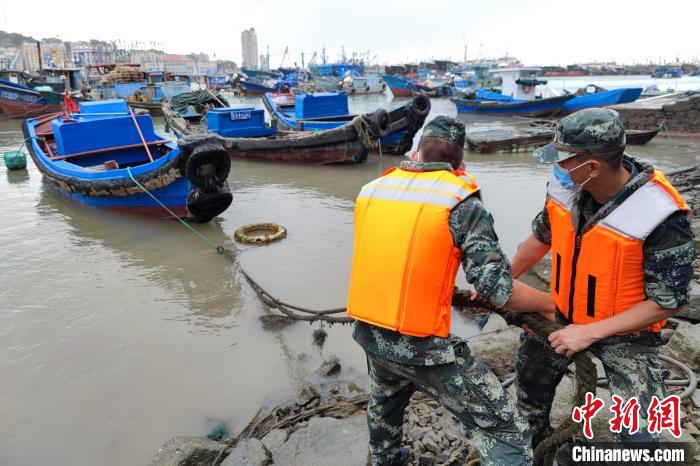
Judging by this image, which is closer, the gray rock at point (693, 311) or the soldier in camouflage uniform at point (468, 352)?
the soldier in camouflage uniform at point (468, 352)

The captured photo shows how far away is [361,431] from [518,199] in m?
8.09

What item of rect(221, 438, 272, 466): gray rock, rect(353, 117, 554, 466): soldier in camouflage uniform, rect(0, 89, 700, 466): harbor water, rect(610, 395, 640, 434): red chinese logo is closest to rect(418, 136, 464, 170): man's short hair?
rect(353, 117, 554, 466): soldier in camouflage uniform

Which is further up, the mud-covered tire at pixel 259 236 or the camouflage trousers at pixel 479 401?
the camouflage trousers at pixel 479 401

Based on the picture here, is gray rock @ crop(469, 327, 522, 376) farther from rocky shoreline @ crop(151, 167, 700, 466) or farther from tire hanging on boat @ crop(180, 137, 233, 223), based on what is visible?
tire hanging on boat @ crop(180, 137, 233, 223)

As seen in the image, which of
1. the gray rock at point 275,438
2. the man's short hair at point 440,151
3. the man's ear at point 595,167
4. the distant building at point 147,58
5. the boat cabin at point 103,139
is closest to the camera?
the man's ear at point 595,167

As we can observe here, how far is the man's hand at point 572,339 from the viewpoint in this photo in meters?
1.93

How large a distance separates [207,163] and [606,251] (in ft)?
22.2

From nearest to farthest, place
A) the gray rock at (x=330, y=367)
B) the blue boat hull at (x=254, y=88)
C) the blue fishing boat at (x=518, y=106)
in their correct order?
the gray rock at (x=330, y=367), the blue fishing boat at (x=518, y=106), the blue boat hull at (x=254, y=88)

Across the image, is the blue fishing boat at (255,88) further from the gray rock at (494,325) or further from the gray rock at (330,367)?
the gray rock at (330,367)

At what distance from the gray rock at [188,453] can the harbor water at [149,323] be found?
0.52 meters

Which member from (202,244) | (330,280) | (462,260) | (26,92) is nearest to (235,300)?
(330,280)

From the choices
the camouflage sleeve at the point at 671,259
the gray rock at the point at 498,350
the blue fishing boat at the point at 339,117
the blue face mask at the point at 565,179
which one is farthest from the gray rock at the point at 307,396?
the blue fishing boat at the point at 339,117

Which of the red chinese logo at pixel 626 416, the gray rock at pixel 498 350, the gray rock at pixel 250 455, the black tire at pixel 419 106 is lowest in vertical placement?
the gray rock at pixel 250 455

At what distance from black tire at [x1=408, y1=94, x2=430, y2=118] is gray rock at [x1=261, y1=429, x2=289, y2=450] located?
11.7 metres
